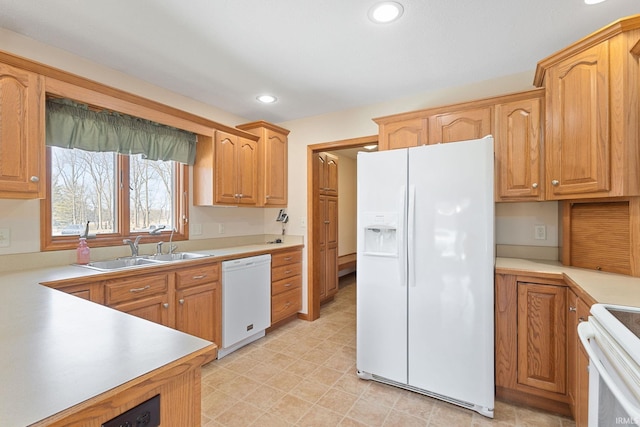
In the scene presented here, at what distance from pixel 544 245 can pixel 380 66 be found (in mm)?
1929

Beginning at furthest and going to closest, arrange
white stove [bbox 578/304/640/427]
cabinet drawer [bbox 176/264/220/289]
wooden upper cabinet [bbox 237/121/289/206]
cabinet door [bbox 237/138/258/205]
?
wooden upper cabinet [bbox 237/121/289/206]
cabinet door [bbox 237/138/258/205]
cabinet drawer [bbox 176/264/220/289]
white stove [bbox 578/304/640/427]

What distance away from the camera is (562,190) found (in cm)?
194

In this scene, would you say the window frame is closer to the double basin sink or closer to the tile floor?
the double basin sink

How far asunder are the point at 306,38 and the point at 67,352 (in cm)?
202

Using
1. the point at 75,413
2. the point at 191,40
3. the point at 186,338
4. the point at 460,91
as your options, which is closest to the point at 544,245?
the point at 460,91

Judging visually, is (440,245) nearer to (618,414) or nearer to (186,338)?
(618,414)

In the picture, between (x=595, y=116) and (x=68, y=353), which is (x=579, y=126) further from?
(x=68, y=353)

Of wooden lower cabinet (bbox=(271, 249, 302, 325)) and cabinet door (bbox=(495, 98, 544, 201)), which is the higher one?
cabinet door (bbox=(495, 98, 544, 201))

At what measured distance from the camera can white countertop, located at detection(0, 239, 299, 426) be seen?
1.82 feet

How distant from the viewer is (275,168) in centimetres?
343

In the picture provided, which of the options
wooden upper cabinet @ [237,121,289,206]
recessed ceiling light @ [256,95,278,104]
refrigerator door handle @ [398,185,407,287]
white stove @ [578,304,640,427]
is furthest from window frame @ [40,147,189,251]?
white stove @ [578,304,640,427]

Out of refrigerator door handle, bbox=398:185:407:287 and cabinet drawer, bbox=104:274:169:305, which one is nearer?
cabinet drawer, bbox=104:274:169:305

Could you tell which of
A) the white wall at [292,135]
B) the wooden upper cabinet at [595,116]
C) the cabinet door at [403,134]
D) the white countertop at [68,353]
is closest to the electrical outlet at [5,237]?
the white wall at [292,135]

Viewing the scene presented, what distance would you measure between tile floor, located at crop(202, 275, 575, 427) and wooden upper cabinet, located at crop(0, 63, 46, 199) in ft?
5.66
